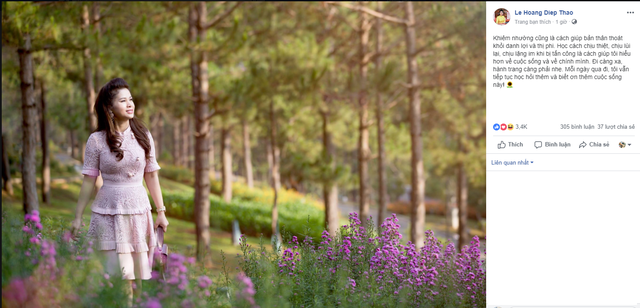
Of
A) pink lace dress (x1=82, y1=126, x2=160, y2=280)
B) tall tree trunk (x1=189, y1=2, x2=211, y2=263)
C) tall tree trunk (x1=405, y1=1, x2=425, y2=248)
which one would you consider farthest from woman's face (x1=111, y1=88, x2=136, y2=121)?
tall tree trunk (x1=405, y1=1, x2=425, y2=248)

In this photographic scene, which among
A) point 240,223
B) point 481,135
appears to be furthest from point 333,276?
point 481,135

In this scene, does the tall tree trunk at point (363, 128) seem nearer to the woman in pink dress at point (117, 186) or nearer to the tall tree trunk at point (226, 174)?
the tall tree trunk at point (226, 174)

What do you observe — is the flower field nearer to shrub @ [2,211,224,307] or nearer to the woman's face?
shrub @ [2,211,224,307]

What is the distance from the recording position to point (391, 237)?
4.45 meters

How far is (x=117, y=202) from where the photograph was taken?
3.51 metres

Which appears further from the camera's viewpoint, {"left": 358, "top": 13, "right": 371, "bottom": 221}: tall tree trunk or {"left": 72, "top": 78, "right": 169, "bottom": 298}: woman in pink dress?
{"left": 358, "top": 13, "right": 371, "bottom": 221}: tall tree trunk

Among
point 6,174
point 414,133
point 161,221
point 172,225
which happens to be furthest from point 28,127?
point 172,225

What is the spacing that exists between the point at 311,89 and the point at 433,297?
9823 mm
